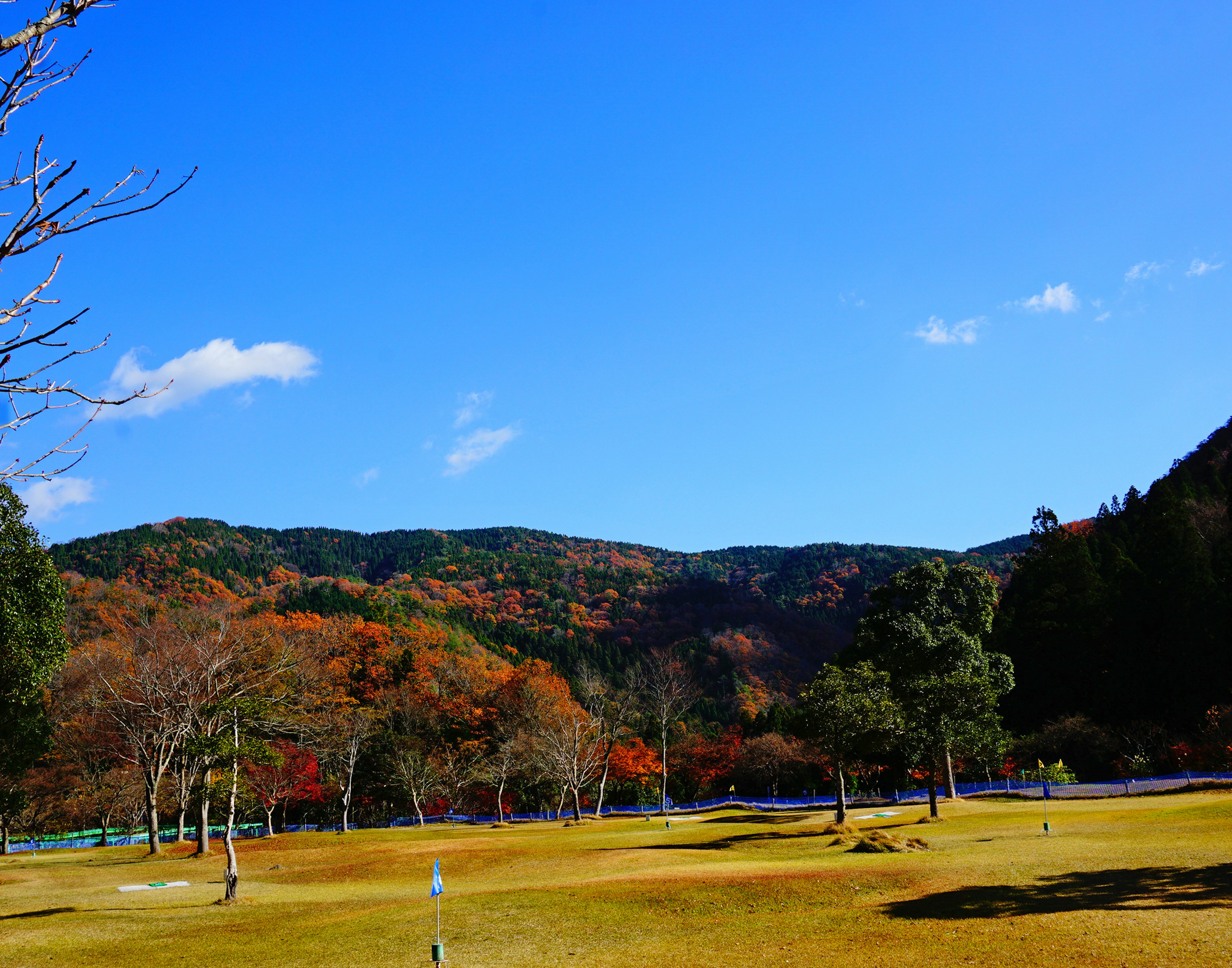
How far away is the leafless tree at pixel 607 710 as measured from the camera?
204ft

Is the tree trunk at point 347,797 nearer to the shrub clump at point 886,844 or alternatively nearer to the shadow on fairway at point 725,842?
the shadow on fairway at point 725,842

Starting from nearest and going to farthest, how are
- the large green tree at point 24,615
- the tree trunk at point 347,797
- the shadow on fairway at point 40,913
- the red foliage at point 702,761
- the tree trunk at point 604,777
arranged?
the shadow on fairway at point 40,913 < the large green tree at point 24,615 < the tree trunk at point 347,797 < the tree trunk at point 604,777 < the red foliage at point 702,761

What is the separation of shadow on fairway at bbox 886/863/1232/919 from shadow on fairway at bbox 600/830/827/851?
1426 centimetres

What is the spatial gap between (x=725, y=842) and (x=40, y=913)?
23.1m

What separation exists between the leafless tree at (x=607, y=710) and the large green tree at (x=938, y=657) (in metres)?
20.1

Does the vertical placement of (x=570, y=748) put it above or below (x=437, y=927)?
below

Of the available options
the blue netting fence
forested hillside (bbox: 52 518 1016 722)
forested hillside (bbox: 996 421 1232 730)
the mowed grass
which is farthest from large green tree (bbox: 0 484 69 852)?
forested hillside (bbox: 52 518 1016 722)

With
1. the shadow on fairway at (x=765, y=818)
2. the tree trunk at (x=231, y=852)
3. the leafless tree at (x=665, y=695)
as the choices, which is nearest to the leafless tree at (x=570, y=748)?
the leafless tree at (x=665, y=695)

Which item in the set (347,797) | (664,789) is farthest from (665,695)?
(347,797)

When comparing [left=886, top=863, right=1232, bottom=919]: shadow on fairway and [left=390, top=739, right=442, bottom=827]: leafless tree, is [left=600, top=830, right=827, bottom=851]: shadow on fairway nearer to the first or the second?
[left=886, top=863, right=1232, bottom=919]: shadow on fairway

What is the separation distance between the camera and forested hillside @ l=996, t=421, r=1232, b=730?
169 ft

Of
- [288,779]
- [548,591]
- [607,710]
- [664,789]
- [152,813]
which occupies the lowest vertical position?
[664,789]

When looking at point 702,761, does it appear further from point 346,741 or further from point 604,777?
point 346,741

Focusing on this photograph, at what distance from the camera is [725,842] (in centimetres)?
3328
